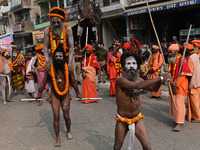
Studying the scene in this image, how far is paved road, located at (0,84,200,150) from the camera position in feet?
14.2

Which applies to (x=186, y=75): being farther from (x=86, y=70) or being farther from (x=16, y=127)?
(x=16, y=127)

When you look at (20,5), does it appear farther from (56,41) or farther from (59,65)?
(59,65)

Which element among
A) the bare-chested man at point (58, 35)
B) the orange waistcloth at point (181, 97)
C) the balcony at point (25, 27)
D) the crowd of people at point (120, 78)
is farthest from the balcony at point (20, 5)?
the orange waistcloth at point (181, 97)

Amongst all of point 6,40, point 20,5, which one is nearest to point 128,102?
point 6,40

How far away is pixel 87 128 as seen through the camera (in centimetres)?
529

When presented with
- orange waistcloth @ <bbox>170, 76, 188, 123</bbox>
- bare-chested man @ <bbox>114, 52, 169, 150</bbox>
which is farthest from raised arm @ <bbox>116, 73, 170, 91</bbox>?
orange waistcloth @ <bbox>170, 76, 188, 123</bbox>

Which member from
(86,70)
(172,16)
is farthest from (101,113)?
(172,16)

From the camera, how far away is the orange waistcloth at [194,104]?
5.30 m

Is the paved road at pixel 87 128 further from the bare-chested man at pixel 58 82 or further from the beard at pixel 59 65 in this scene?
the beard at pixel 59 65

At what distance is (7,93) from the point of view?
8.87 meters

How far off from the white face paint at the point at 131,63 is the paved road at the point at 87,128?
5.76ft

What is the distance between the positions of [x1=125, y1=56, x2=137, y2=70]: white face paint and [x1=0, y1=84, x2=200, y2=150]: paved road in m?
1.75

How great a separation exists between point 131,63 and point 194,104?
298 centimetres

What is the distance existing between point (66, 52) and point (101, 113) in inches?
96.5
